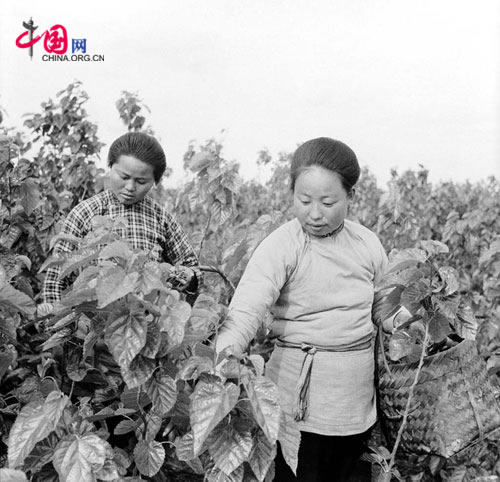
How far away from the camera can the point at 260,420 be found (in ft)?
3.83

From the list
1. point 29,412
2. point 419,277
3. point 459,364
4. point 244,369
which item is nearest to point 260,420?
point 244,369

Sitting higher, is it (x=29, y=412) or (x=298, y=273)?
(x=298, y=273)

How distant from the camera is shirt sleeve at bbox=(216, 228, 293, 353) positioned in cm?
146

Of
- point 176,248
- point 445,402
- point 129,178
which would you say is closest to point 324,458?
point 445,402

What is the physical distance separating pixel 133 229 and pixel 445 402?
1.09 metres

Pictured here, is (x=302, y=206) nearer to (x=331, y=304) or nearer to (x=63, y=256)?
(x=331, y=304)

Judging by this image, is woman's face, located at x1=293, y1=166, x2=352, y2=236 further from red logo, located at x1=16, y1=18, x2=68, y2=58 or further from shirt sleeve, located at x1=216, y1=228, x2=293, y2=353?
red logo, located at x1=16, y1=18, x2=68, y2=58

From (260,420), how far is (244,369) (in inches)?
4.0

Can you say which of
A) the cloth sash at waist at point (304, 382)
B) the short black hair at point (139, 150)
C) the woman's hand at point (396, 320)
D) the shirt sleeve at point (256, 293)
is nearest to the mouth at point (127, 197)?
the short black hair at point (139, 150)

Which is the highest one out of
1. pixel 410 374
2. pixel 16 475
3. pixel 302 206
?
pixel 302 206

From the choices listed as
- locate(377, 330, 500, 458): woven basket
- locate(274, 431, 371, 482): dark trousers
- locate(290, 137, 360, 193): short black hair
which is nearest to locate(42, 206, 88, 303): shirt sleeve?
locate(290, 137, 360, 193): short black hair

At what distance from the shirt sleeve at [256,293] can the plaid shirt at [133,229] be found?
342mm

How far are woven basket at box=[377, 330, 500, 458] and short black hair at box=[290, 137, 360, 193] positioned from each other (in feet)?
1.59

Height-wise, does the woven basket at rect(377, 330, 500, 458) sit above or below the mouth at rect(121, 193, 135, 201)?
below
